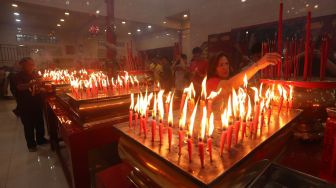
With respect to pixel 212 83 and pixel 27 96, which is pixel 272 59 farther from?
pixel 27 96

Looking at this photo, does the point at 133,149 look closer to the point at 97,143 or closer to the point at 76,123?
the point at 97,143

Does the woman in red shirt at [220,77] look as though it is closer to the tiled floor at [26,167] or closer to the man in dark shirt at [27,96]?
the tiled floor at [26,167]

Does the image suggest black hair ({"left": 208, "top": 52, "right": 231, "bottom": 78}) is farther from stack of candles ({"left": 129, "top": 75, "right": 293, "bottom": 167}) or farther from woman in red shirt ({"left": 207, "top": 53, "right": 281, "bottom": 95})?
stack of candles ({"left": 129, "top": 75, "right": 293, "bottom": 167})

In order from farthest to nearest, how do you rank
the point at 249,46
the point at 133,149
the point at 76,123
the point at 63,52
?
the point at 63,52 < the point at 249,46 < the point at 76,123 < the point at 133,149

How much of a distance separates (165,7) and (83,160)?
7155mm

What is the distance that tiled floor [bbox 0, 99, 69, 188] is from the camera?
2.78 m

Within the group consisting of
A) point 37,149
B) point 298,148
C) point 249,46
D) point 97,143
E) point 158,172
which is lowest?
point 37,149

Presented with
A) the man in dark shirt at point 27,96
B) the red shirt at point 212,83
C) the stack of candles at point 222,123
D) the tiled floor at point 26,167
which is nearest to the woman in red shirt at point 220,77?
the red shirt at point 212,83

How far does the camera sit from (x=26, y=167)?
3.20 metres

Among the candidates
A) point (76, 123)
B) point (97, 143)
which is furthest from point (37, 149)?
point (97, 143)

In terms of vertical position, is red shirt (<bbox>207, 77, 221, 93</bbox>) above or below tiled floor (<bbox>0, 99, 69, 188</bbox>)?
above

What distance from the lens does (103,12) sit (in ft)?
24.1

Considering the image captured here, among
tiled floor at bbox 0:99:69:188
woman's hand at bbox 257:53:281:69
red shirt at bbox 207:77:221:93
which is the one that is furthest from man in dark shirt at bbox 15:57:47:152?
woman's hand at bbox 257:53:281:69

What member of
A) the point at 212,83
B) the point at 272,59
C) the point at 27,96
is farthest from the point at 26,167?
the point at 272,59
